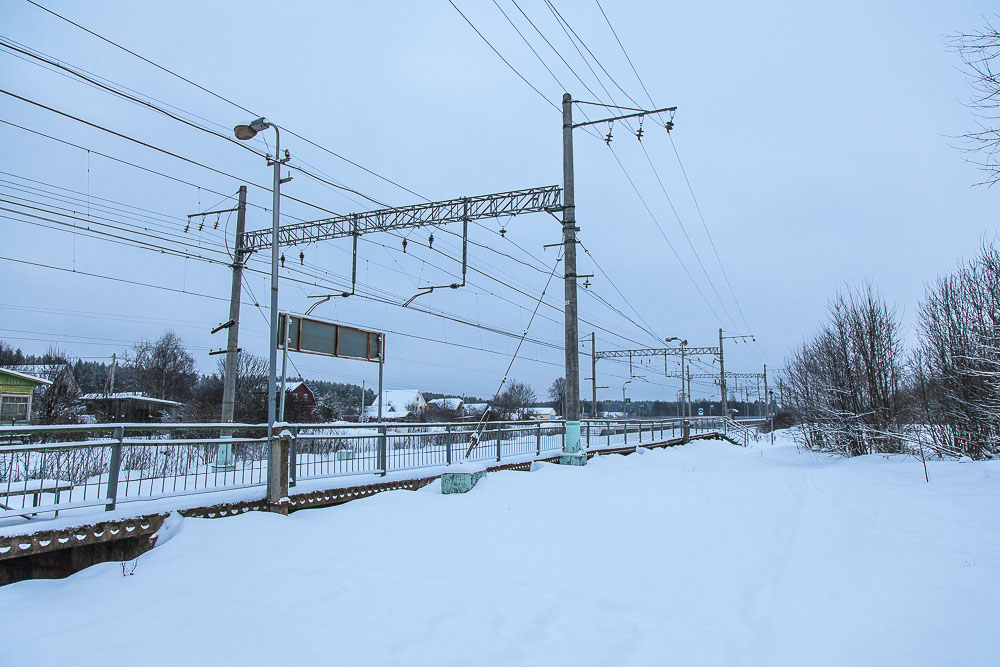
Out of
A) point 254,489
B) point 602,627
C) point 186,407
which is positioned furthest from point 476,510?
point 186,407

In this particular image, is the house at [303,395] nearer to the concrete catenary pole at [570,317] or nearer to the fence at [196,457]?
the fence at [196,457]

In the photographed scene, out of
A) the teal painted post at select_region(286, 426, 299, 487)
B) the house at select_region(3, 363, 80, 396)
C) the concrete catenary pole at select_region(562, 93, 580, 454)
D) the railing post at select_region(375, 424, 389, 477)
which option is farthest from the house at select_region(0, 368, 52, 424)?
the concrete catenary pole at select_region(562, 93, 580, 454)

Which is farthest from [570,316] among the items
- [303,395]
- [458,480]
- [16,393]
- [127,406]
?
[127,406]

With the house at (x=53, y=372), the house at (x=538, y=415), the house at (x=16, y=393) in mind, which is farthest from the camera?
the house at (x=538, y=415)

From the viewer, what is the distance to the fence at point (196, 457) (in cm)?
682

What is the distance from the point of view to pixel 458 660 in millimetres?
4199

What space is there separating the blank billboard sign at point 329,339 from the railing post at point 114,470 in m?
3.45

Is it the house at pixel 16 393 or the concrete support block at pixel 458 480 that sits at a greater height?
the house at pixel 16 393

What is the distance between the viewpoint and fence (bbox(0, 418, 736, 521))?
6820 mm

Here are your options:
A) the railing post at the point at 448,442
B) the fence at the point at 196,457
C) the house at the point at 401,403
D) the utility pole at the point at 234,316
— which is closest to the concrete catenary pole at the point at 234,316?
the utility pole at the point at 234,316

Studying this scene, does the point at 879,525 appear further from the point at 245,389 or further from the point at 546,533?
the point at 245,389

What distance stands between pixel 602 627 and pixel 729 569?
2.56 metres

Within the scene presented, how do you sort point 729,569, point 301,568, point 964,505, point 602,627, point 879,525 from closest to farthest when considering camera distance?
point 602,627 < point 301,568 < point 729,569 < point 879,525 < point 964,505

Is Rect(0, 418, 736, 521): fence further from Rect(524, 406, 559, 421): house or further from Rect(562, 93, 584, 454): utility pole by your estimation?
Rect(524, 406, 559, 421): house
